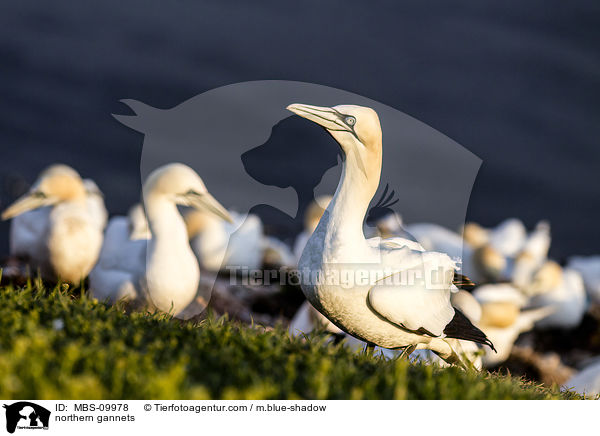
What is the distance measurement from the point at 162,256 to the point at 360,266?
2.37 m

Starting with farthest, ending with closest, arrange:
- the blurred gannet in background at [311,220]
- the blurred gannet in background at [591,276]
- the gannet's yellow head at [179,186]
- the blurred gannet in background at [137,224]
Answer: the blurred gannet in background at [591,276], the blurred gannet in background at [311,220], the blurred gannet in background at [137,224], the gannet's yellow head at [179,186]

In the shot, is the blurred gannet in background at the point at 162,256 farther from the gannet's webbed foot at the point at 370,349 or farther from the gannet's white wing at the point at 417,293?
the gannet's white wing at the point at 417,293

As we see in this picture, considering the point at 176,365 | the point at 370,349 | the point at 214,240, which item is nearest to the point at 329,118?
the point at 370,349

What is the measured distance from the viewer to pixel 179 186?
589 cm

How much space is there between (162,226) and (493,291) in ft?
19.6

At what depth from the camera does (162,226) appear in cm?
575

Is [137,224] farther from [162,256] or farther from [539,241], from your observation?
[539,241]

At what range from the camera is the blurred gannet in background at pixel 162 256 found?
5.42m

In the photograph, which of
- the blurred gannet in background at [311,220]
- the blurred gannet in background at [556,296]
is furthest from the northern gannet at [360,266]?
the blurred gannet in background at [556,296]

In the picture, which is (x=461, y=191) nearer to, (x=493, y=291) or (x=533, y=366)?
(x=493, y=291)

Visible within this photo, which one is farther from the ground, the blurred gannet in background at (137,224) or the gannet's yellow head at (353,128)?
the gannet's yellow head at (353,128)
